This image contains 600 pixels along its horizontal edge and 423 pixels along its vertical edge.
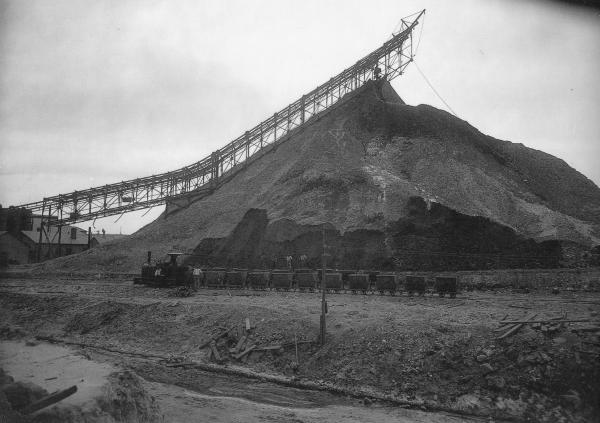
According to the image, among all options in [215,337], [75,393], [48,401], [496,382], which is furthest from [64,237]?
[496,382]

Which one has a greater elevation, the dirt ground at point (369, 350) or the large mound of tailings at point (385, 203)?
the large mound of tailings at point (385, 203)

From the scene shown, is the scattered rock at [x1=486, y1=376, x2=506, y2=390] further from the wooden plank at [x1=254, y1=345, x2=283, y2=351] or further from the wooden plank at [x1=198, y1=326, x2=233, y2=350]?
the wooden plank at [x1=198, y1=326, x2=233, y2=350]

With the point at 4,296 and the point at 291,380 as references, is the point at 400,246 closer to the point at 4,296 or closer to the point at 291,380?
the point at 291,380

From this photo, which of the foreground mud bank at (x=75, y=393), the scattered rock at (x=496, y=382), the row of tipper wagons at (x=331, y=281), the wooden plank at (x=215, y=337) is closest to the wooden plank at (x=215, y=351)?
the wooden plank at (x=215, y=337)

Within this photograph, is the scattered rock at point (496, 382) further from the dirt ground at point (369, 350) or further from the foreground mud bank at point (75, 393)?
the foreground mud bank at point (75, 393)

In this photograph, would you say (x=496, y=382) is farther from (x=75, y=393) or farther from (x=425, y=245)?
(x=425, y=245)

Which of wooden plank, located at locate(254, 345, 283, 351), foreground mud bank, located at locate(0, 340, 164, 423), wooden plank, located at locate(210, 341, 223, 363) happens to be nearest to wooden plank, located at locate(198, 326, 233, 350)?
wooden plank, located at locate(210, 341, 223, 363)
